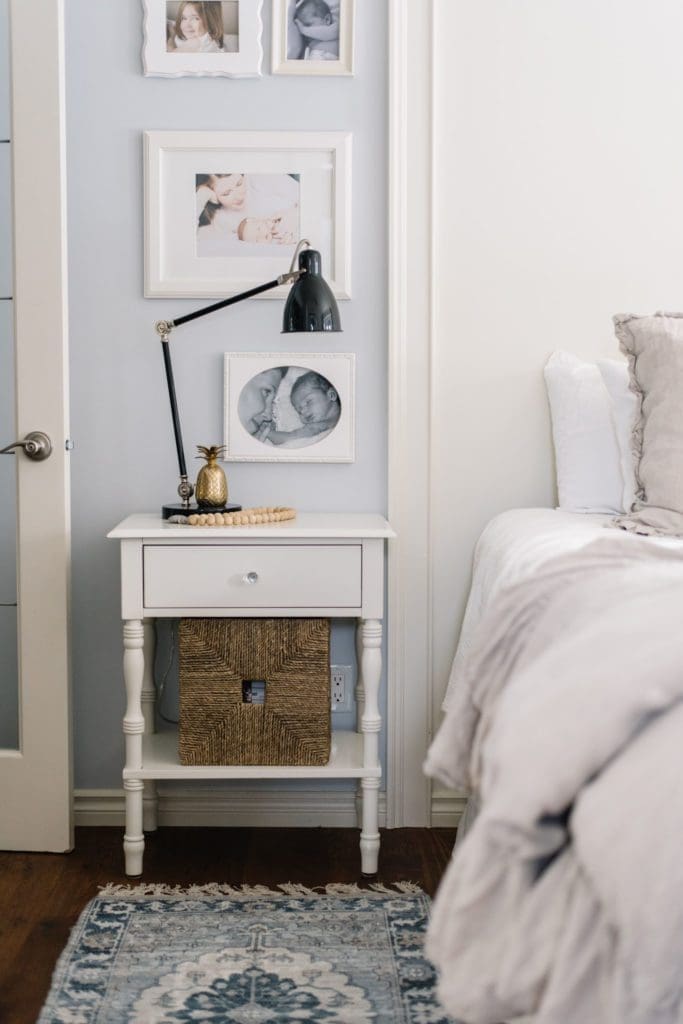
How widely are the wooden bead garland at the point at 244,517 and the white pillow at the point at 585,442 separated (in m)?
0.63

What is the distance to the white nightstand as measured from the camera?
212 cm

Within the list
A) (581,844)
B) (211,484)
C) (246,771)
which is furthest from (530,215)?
(581,844)

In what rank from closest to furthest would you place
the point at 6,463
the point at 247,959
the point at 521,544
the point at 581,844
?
the point at 581,844
the point at 247,959
the point at 521,544
the point at 6,463

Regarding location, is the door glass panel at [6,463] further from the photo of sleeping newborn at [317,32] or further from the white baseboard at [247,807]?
the photo of sleeping newborn at [317,32]

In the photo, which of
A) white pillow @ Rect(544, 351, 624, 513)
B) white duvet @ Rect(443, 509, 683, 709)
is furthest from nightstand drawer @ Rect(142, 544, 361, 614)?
white pillow @ Rect(544, 351, 624, 513)

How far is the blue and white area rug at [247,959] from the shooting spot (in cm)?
164

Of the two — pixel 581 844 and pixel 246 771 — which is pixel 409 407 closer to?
pixel 246 771

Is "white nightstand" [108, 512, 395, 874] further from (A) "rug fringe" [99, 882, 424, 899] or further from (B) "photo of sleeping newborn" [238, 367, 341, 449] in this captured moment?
(B) "photo of sleeping newborn" [238, 367, 341, 449]

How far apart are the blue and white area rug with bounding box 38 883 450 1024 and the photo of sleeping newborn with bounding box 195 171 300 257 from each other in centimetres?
145

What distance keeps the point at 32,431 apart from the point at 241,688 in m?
0.74

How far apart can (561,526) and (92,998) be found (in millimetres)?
1182

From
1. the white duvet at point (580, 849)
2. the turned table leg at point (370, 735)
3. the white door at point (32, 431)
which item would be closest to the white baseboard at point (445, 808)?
the turned table leg at point (370, 735)

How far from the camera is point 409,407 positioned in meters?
2.44

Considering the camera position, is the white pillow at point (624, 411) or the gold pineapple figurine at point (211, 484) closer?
the white pillow at point (624, 411)
